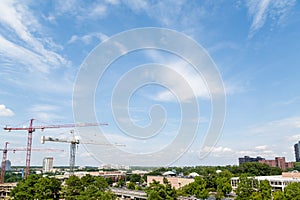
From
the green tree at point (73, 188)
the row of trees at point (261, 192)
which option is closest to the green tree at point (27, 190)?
the green tree at point (73, 188)

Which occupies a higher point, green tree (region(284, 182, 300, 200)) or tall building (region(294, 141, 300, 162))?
tall building (region(294, 141, 300, 162))

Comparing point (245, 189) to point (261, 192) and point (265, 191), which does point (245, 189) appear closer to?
point (261, 192)

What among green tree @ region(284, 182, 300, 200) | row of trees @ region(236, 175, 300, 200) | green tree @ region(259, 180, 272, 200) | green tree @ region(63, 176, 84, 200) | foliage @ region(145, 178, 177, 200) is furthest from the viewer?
green tree @ region(63, 176, 84, 200)

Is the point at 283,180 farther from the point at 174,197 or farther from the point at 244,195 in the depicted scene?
the point at 174,197

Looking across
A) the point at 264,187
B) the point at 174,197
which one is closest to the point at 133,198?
the point at 174,197

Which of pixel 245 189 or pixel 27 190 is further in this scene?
pixel 27 190

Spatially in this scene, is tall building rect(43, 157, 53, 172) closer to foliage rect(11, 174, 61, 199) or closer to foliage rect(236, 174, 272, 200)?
foliage rect(11, 174, 61, 199)

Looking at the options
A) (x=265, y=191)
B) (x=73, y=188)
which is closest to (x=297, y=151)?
(x=265, y=191)

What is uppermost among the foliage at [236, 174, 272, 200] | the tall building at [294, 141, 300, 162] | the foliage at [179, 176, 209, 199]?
the tall building at [294, 141, 300, 162]

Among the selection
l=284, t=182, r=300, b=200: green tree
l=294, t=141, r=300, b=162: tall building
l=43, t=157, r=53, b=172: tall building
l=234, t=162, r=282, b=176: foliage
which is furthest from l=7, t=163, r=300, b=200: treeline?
l=43, t=157, r=53, b=172: tall building

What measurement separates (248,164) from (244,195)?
24387 millimetres

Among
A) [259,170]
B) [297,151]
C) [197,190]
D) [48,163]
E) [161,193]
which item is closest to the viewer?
[161,193]

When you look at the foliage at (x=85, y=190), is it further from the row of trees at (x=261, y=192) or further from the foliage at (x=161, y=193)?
the row of trees at (x=261, y=192)

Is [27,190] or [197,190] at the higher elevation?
[27,190]
